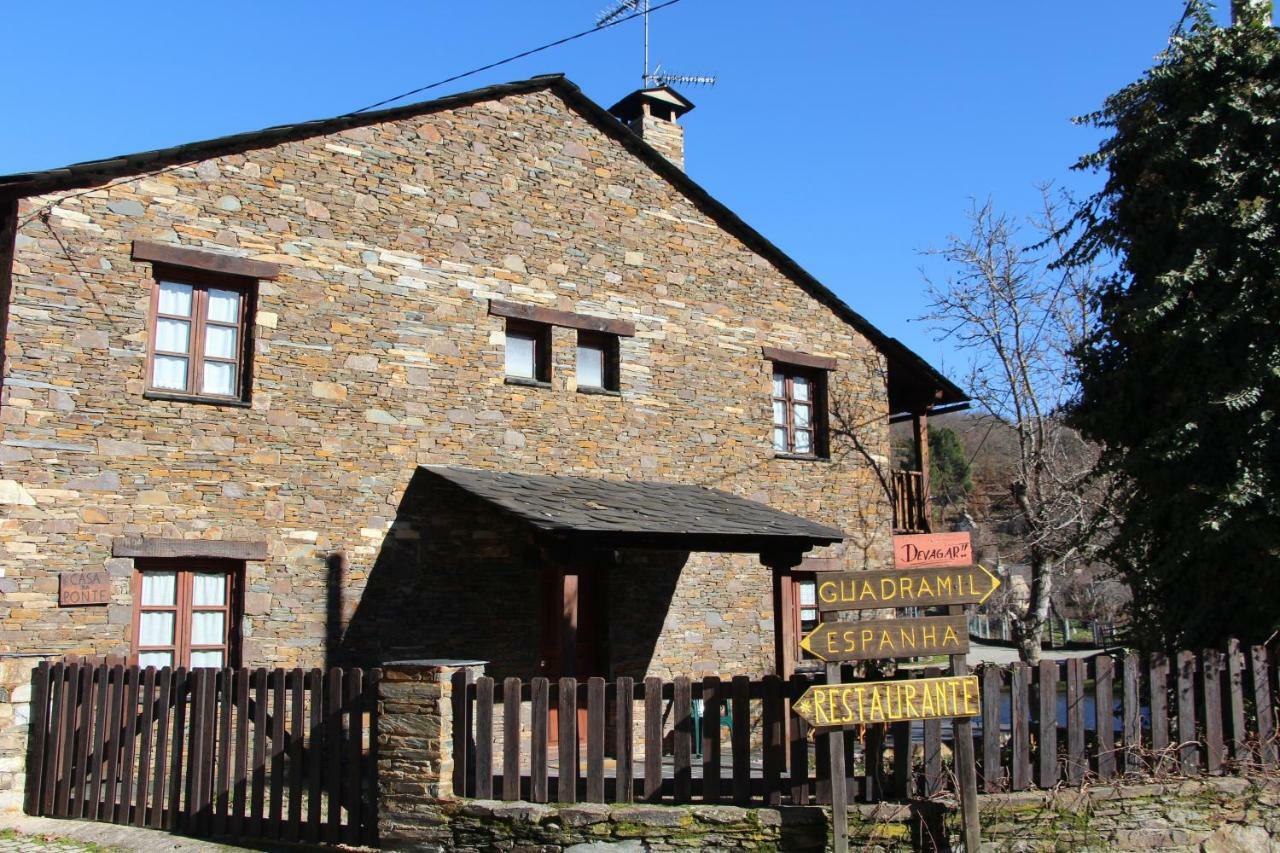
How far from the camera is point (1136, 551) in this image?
10.0 meters

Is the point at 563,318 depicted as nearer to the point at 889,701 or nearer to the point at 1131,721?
the point at 889,701

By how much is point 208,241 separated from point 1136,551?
9.46m

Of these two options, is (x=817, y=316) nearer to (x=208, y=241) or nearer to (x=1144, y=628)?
(x=1144, y=628)

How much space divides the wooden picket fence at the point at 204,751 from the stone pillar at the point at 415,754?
0.65 feet

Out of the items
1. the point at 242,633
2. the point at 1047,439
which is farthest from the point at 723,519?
the point at 1047,439

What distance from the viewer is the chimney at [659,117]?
16.9 meters

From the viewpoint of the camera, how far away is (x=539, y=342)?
1346 centimetres

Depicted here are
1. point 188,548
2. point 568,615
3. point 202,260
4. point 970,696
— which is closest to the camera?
point 970,696

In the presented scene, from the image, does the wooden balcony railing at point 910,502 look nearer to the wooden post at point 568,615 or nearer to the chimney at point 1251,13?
the wooden post at point 568,615

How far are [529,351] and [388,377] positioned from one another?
205 cm

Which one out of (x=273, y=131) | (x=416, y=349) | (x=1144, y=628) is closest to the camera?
(x=1144, y=628)

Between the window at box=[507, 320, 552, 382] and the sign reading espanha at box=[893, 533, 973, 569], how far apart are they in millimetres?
4876

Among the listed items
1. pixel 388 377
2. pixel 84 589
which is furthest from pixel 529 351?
pixel 84 589

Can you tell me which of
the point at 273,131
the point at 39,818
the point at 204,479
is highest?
the point at 273,131
